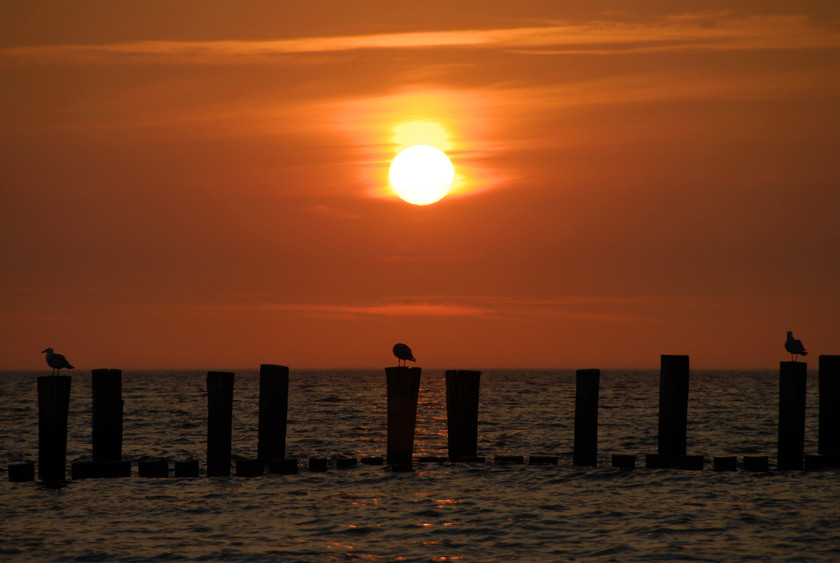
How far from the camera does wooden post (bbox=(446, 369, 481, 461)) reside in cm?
1908

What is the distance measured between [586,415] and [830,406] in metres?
5.08

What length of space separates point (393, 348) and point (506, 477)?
13.5 feet

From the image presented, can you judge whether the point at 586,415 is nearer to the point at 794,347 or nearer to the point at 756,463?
the point at 756,463

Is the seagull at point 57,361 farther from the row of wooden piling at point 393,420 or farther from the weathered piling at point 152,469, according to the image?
the weathered piling at point 152,469

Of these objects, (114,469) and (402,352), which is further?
(402,352)

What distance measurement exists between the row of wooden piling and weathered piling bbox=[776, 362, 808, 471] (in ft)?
0.07

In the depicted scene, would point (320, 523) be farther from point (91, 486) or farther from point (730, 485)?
point (730, 485)

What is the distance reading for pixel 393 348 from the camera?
2059cm

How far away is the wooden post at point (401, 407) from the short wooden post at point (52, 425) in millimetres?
6469

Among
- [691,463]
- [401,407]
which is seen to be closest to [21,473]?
[401,407]

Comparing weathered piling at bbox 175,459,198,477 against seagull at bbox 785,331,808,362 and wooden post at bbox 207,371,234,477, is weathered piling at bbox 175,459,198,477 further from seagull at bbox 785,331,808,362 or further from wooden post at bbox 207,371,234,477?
seagull at bbox 785,331,808,362

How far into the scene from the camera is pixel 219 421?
687 inches

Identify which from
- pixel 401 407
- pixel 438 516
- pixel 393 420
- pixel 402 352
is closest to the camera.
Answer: pixel 438 516

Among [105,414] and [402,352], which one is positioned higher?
[402,352]
